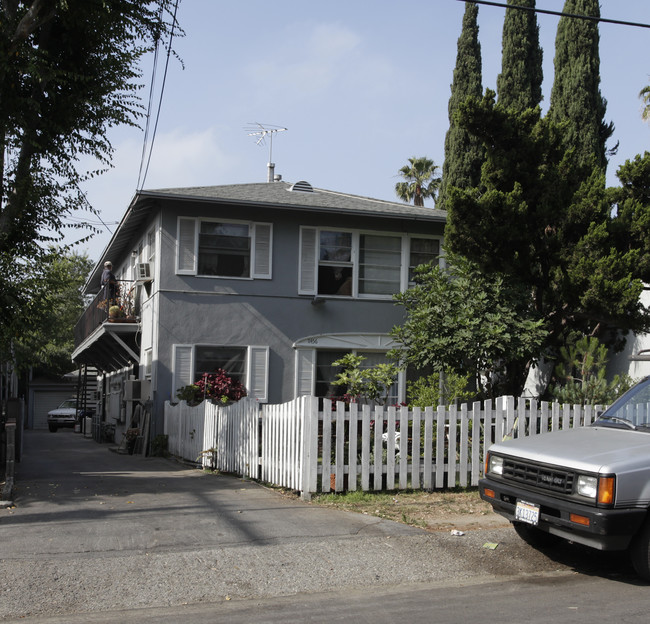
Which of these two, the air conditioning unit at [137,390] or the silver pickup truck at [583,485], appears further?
the air conditioning unit at [137,390]

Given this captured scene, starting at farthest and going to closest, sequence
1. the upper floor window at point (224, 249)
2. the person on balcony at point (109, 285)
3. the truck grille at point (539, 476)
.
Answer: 1. the person on balcony at point (109, 285)
2. the upper floor window at point (224, 249)
3. the truck grille at point (539, 476)

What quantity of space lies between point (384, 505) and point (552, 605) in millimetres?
3615

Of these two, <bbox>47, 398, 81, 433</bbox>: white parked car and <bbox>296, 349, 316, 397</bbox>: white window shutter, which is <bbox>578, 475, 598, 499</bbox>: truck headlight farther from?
<bbox>47, 398, 81, 433</bbox>: white parked car

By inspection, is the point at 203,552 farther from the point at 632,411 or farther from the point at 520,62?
the point at 520,62

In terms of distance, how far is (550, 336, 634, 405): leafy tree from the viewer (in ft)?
37.2

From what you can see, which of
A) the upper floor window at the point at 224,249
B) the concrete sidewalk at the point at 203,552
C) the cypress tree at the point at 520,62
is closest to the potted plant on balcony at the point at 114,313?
the upper floor window at the point at 224,249

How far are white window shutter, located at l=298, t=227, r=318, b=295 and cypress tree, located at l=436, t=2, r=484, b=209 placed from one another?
8792mm

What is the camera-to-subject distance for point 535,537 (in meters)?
6.92

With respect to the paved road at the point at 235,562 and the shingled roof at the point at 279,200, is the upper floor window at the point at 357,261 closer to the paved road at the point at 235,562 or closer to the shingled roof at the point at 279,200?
the shingled roof at the point at 279,200

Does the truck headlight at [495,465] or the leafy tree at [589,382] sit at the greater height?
the leafy tree at [589,382]

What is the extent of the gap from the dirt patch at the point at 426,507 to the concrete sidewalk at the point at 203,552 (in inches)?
12.8

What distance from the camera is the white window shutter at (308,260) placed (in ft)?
55.7

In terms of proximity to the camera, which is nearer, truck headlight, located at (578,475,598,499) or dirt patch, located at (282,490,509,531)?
truck headlight, located at (578,475,598,499)

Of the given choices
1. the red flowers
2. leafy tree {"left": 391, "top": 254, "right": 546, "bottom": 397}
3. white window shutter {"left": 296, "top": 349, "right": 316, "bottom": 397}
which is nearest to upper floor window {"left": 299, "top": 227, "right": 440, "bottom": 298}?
white window shutter {"left": 296, "top": 349, "right": 316, "bottom": 397}
